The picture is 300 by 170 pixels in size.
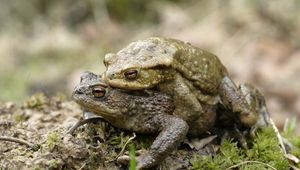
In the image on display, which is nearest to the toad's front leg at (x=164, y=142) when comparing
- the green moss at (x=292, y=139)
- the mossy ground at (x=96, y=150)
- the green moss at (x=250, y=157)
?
the mossy ground at (x=96, y=150)

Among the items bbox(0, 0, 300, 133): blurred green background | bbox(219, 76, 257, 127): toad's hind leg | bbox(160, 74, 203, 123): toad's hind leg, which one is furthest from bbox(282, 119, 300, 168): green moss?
bbox(0, 0, 300, 133): blurred green background

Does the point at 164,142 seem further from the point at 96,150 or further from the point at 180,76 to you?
the point at 180,76

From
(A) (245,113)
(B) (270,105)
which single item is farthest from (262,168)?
(B) (270,105)

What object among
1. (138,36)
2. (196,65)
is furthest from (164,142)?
(138,36)

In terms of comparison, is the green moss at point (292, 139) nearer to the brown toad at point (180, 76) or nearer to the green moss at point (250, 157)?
the green moss at point (250, 157)

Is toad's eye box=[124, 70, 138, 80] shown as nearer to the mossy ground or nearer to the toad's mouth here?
the toad's mouth

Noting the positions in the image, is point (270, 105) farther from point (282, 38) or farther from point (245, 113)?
point (245, 113)
